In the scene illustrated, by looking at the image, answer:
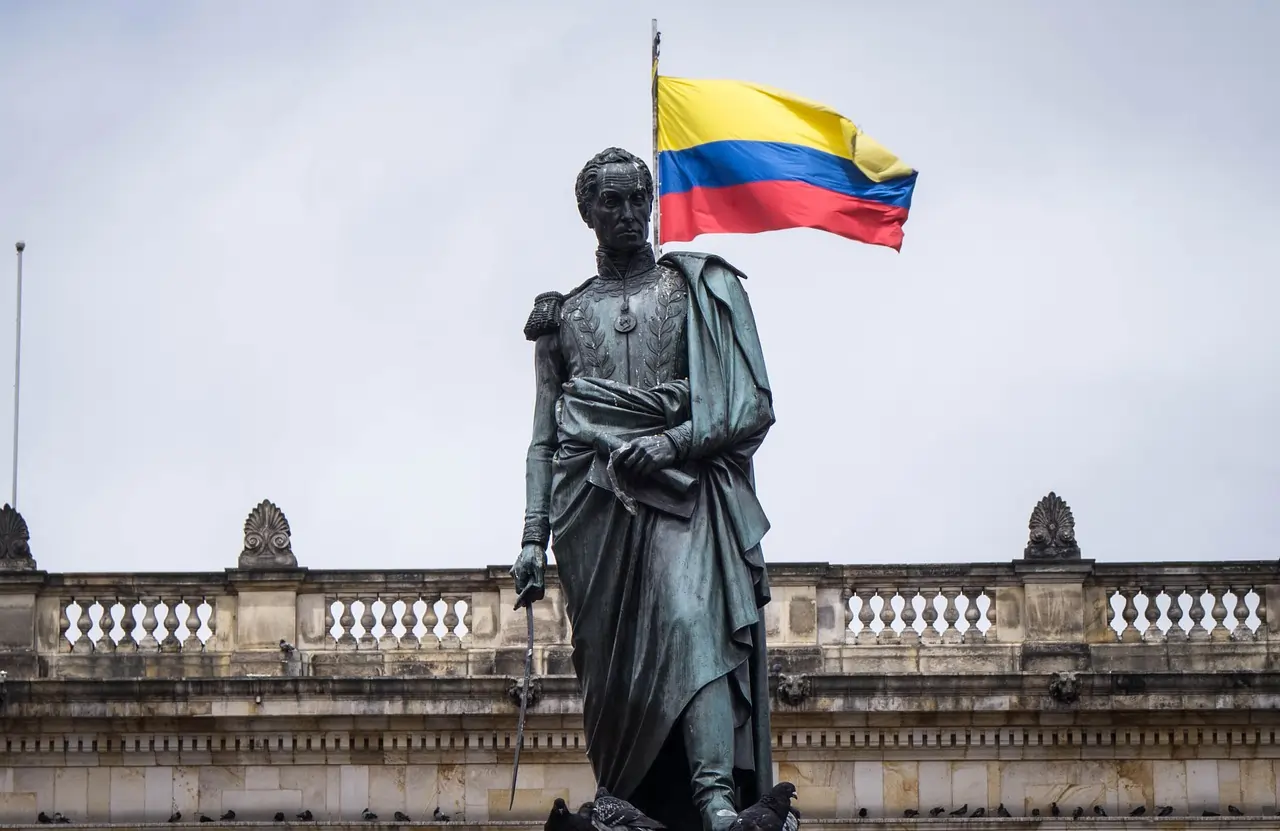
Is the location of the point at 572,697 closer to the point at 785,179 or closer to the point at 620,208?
the point at 785,179

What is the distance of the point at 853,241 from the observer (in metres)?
33.0

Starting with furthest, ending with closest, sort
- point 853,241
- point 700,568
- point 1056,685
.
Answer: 1. point 1056,685
2. point 853,241
3. point 700,568

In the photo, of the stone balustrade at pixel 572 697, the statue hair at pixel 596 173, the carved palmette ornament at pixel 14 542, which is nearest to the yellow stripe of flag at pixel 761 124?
the stone balustrade at pixel 572 697

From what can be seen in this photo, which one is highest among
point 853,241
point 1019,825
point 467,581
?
point 853,241

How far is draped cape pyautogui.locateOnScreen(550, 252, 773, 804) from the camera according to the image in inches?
471

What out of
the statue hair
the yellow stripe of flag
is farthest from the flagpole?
the statue hair

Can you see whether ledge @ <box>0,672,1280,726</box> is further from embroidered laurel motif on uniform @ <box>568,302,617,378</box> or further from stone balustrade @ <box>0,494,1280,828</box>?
embroidered laurel motif on uniform @ <box>568,302,617,378</box>

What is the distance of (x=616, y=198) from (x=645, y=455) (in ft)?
3.08

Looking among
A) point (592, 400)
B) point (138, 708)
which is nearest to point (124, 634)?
point (138, 708)

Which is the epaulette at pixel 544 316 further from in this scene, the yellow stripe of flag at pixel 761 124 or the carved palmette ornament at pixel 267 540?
the carved palmette ornament at pixel 267 540

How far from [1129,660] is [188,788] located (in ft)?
28.0

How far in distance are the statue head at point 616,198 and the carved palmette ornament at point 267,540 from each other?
24.7 m

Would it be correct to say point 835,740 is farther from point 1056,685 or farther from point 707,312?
point 707,312

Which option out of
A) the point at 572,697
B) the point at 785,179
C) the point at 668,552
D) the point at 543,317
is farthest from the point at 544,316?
the point at 572,697
